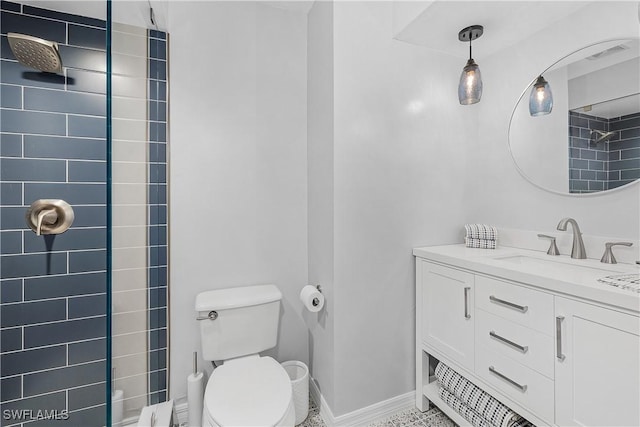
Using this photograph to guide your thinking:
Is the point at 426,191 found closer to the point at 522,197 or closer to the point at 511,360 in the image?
the point at 522,197

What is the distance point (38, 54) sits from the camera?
3.19 ft

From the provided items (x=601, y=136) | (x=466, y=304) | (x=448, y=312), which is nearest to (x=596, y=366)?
(x=466, y=304)

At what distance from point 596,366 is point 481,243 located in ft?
2.66

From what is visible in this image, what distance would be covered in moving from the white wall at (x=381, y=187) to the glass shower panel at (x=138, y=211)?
88 centimetres

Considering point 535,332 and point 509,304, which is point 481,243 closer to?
point 509,304

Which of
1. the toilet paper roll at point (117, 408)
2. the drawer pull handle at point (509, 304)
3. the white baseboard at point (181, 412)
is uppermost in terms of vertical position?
the drawer pull handle at point (509, 304)

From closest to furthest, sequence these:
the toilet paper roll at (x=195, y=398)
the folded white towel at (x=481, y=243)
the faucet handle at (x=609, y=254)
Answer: the faucet handle at (x=609, y=254) < the toilet paper roll at (x=195, y=398) < the folded white towel at (x=481, y=243)

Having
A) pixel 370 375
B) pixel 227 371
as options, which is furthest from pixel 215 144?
pixel 370 375

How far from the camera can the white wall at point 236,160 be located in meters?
1.64

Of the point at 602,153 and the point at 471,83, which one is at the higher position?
the point at 471,83

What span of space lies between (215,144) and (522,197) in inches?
69.2

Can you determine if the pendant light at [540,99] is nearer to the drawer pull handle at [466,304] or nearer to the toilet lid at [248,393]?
the drawer pull handle at [466,304]

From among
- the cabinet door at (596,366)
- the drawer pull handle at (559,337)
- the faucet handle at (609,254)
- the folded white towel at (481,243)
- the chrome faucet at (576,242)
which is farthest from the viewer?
the folded white towel at (481,243)

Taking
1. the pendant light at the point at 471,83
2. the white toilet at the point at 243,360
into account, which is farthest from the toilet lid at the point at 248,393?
the pendant light at the point at 471,83
